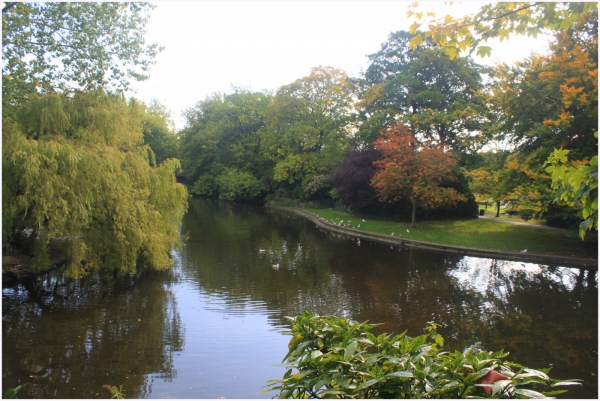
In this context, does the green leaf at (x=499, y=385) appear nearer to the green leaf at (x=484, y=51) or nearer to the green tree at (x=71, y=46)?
the green leaf at (x=484, y=51)

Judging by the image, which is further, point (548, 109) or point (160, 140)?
point (160, 140)

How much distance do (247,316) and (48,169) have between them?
18.9ft

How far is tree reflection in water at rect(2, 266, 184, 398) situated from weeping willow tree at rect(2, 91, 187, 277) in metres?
0.83

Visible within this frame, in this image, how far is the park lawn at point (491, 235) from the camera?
60.1 feet

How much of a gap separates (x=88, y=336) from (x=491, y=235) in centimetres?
1925

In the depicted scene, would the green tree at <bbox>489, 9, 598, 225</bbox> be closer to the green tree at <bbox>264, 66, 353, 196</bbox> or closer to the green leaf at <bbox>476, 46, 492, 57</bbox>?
the green leaf at <bbox>476, 46, 492, 57</bbox>

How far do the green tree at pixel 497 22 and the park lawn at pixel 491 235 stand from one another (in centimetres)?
1517

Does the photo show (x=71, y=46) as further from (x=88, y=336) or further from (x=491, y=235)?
(x=491, y=235)

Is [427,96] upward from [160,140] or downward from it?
upward

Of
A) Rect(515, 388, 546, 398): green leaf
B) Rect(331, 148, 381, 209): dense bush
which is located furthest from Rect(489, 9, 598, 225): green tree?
Rect(515, 388, 546, 398): green leaf

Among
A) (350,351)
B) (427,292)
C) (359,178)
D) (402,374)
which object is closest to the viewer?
(402,374)

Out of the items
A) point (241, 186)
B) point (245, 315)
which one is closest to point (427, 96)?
point (241, 186)

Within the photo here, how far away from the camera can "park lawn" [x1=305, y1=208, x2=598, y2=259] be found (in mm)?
18312

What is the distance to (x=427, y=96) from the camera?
3022 centimetres
